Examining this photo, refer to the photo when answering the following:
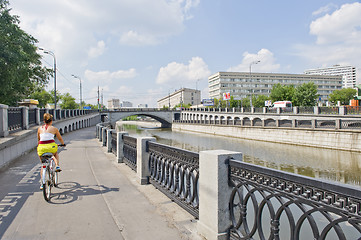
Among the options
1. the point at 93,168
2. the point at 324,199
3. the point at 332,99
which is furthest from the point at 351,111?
the point at 332,99

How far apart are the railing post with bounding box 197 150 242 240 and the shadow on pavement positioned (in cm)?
311

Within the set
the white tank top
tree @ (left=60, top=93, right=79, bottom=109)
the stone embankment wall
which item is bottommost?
the stone embankment wall

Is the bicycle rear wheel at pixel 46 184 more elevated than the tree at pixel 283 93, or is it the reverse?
the tree at pixel 283 93

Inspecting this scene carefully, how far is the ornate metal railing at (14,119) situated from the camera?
10609 mm

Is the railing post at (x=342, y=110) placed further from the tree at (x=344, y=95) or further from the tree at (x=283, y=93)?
the tree at (x=344, y=95)

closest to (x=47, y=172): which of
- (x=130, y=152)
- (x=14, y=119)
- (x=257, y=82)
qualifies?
(x=130, y=152)

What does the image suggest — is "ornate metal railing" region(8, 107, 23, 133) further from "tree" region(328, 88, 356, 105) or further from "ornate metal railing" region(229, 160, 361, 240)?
"tree" region(328, 88, 356, 105)

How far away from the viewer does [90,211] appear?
4516mm

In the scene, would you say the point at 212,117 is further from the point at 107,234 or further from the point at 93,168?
the point at 107,234

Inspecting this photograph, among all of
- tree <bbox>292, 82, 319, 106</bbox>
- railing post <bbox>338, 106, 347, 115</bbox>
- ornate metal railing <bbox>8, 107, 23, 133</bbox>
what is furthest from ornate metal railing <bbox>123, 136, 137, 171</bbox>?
tree <bbox>292, 82, 319, 106</bbox>

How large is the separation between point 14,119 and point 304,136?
86.5ft

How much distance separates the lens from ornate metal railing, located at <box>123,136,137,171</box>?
7730 mm

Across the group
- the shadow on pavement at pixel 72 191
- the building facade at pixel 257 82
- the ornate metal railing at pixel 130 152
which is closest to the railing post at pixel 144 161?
the shadow on pavement at pixel 72 191

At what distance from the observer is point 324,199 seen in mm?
2113
